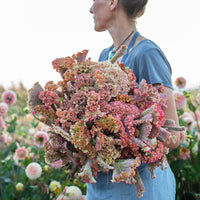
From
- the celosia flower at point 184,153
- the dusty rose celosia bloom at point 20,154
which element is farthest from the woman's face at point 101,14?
the celosia flower at point 184,153

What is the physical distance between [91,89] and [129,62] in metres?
0.32

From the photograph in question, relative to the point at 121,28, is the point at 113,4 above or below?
above

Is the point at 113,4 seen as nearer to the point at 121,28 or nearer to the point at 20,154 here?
the point at 121,28

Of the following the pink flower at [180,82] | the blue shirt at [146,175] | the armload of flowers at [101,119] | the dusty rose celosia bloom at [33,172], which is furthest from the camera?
the pink flower at [180,82]

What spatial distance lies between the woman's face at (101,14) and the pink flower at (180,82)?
42.8 inches

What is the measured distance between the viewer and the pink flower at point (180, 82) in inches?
75.4

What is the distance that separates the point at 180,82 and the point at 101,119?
1495 mm

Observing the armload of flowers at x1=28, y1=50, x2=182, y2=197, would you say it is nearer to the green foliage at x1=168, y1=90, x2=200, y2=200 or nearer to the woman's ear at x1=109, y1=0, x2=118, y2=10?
the woman's ear at x1=109, y1=0, x2=118, y2=10

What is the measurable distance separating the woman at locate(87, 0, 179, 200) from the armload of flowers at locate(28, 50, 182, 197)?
0.13 metres

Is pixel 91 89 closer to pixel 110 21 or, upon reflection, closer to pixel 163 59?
pixel 163 59

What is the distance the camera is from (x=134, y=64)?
879mm

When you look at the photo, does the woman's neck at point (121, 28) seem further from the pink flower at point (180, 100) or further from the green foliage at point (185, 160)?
the green foliage at point (185, 160)

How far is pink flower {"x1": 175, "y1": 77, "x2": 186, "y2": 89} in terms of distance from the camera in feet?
6.29

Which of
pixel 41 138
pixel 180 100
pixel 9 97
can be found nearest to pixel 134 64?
pixel 180 100
